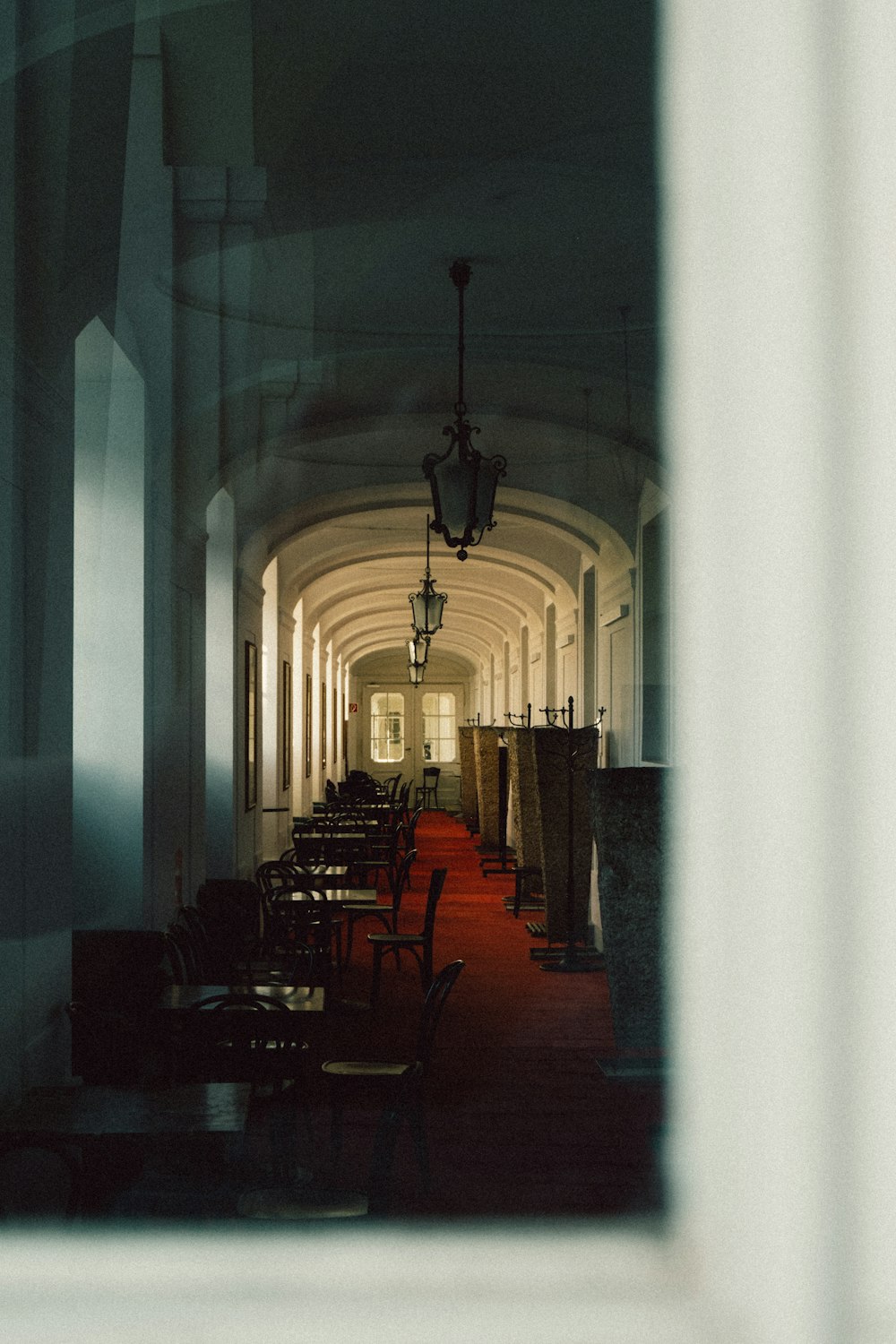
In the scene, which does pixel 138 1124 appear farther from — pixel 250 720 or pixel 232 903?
pixel 250 720

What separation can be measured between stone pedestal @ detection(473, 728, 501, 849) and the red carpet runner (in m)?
4.90

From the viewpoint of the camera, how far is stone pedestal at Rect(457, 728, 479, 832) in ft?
67.1

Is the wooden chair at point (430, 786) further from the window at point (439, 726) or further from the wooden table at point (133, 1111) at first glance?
the wooden table at point (133, 1111)

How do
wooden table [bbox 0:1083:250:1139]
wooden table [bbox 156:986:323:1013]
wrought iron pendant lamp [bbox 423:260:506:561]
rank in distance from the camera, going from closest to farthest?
wooden table [bbox 0:1083:250:1139]
wooden table [bbox 156:986:323:1013]
wrought iron pendant lamp [bbox 423:260:506:561]

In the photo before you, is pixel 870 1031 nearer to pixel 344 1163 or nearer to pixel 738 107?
pixel 738 107

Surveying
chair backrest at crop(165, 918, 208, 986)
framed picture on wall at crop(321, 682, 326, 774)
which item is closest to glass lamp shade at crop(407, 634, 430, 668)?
framed picture on wall at crop(321, 682, 326, 774)

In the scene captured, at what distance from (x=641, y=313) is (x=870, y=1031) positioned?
575 centimetres

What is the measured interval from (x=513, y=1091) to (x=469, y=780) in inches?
628

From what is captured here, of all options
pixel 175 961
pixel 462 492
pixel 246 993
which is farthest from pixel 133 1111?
pixel 462 492

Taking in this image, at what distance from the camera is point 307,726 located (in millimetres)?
17109

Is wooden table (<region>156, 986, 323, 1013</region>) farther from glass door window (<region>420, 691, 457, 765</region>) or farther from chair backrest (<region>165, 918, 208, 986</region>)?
glass door window (<region>420, 691, 457, 765</region>)

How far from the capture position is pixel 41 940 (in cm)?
404

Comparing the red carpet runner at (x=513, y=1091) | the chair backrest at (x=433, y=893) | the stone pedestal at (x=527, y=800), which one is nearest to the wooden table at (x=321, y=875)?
the red carpet runner at (x=513, y=1091)

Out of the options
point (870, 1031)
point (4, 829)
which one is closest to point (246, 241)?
point (4, 829)
